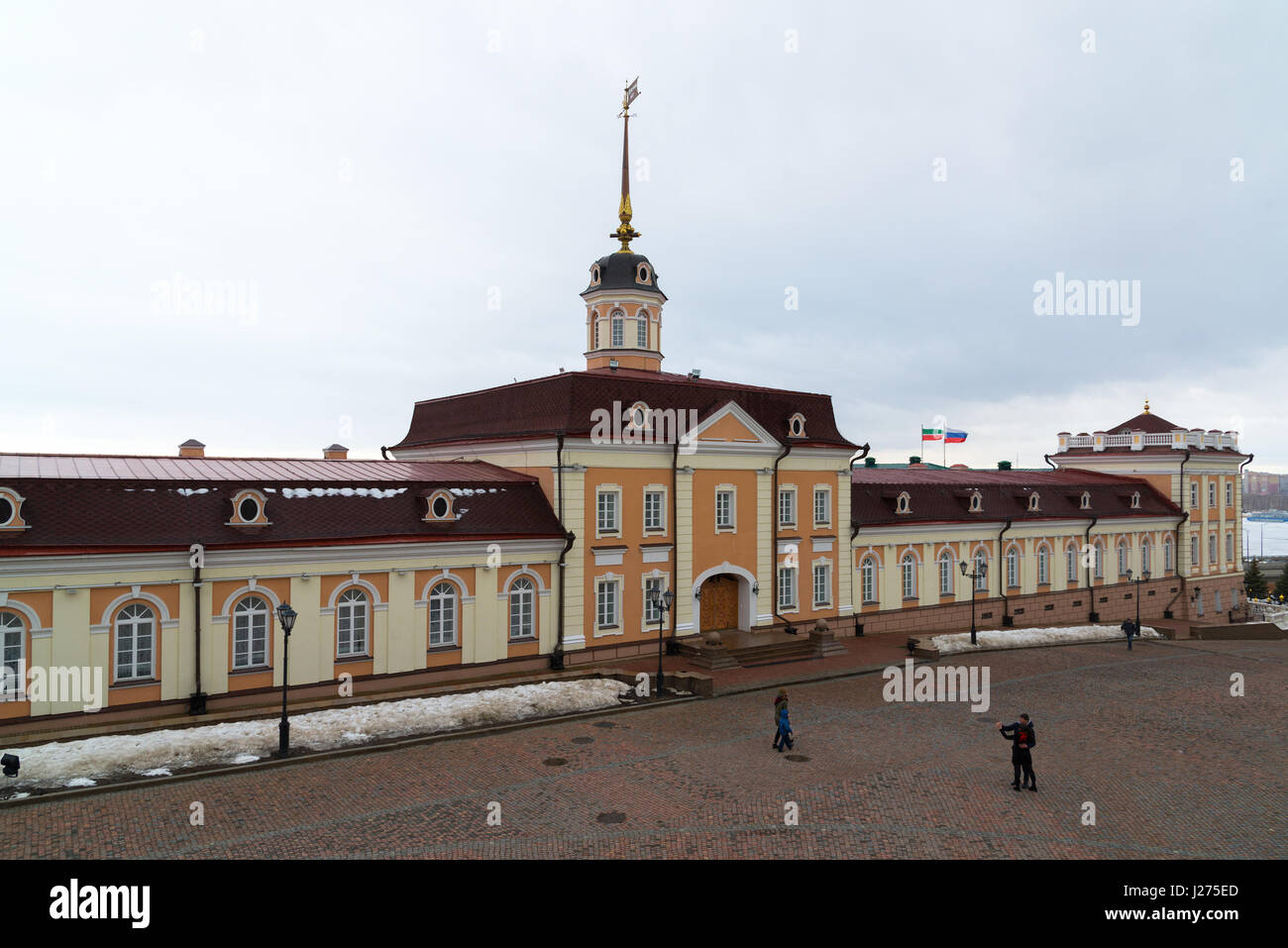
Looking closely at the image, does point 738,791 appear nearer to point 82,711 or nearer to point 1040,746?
point 1040,746

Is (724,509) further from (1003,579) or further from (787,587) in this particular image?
(1003,579)

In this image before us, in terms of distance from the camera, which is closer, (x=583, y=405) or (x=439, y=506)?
(x=439, y=506)

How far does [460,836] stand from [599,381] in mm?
17720

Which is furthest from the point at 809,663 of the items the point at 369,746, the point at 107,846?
the point at 107,846

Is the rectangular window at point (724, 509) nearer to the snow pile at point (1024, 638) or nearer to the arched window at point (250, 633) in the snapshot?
the snow pile at point (1024, 638)

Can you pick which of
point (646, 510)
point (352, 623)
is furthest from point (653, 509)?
point (352, 623)

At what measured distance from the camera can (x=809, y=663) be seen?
30.0m

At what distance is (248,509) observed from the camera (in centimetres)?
2242

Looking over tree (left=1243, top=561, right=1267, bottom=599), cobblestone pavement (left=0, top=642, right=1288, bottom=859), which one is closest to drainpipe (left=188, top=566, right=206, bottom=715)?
cobblestone pavement (left=0, top=642, right=1288, bottom=859)

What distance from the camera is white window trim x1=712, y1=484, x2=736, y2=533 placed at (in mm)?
31719

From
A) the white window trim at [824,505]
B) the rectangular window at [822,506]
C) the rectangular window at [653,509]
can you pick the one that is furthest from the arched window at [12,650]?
the rectangular window at [822,506]

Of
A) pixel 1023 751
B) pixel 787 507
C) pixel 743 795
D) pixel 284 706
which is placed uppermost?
pixel 787 507

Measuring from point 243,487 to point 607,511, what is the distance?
11.8 metres

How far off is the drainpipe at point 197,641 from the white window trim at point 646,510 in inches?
569
